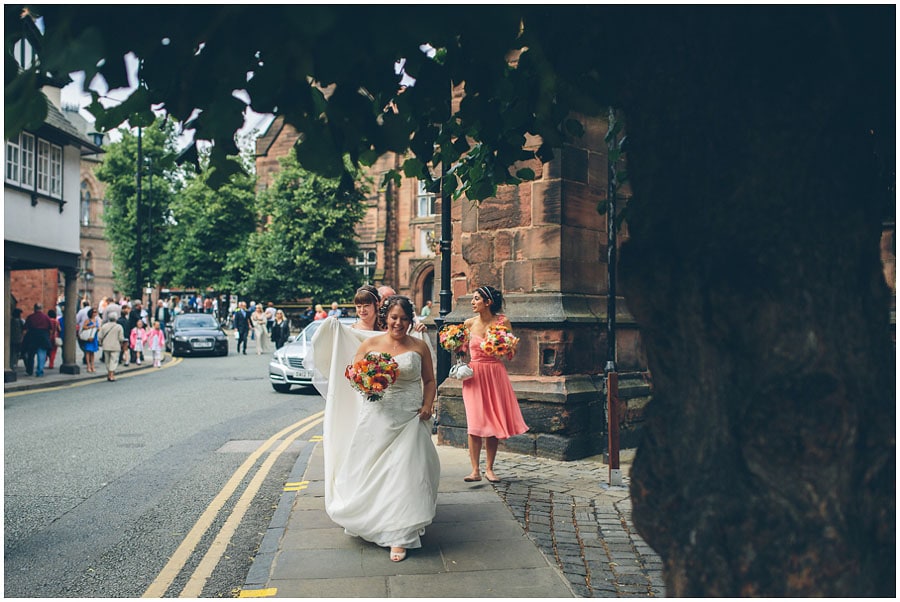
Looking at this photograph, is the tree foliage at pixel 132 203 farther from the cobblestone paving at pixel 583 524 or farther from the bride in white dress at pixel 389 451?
the bride in white dress at pixel 389 451

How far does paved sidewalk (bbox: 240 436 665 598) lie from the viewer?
15.1 feet

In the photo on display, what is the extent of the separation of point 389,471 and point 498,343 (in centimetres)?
260

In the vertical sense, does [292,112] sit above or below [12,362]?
above

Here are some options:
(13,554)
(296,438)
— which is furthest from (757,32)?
(296,438)

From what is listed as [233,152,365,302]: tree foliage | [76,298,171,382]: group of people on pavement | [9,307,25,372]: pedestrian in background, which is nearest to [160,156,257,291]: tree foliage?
[233,152,365,302]: tree foliage

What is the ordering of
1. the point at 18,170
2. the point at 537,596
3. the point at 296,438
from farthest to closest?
the point at 18,170
the point at 296,438
the point at 537,596

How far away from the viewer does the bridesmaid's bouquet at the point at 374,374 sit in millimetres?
5418

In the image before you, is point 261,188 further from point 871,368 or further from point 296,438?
point 871,368

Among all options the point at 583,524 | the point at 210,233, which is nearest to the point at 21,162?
the point at 583,524

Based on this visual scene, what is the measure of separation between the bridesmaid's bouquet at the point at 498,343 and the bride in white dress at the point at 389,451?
1907 millimetres

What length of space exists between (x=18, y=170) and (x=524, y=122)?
61.5ft

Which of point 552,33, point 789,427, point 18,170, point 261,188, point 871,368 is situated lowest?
point 789,427

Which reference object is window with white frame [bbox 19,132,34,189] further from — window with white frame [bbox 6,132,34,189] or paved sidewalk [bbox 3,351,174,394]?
paved sidewalk [bbox 3,351,174,394]

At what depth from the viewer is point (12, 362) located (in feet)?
65.5
